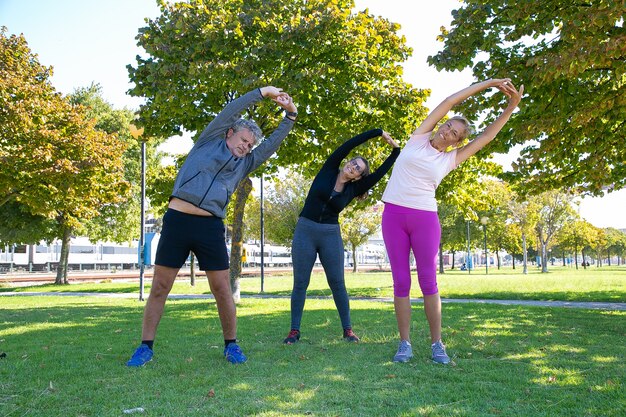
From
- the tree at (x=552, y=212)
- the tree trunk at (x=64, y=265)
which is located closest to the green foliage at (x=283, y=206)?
the tree trunk at (x=64, y=265)

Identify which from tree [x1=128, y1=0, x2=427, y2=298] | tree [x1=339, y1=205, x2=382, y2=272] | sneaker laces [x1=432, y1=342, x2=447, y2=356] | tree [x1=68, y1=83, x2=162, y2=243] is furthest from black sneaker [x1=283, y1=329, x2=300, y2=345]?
tree [x1=339, y1=205, x2=382, y2=272]

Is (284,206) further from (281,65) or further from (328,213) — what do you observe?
(328,213)

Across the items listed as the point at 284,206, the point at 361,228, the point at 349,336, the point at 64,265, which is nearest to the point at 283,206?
the point at 284,206

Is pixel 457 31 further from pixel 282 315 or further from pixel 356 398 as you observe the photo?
pixel 356 398

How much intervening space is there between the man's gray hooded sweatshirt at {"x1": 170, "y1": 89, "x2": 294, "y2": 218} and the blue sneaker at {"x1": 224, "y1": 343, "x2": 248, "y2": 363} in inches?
43.2

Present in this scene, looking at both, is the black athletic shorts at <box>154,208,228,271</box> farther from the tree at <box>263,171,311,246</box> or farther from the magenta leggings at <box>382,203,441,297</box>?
the tree at <box>263,171,311,246</box>

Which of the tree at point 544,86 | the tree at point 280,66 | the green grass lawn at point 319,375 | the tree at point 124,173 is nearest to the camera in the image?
the green grass lawn at point 319,375

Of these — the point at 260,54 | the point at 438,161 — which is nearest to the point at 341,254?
the point at 438,161

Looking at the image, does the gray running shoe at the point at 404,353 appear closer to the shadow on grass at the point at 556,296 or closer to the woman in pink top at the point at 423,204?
the woman in pink top at the point at 423,204

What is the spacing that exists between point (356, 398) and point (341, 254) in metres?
2.34

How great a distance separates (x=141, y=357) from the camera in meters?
4.01

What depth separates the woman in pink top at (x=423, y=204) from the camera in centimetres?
422

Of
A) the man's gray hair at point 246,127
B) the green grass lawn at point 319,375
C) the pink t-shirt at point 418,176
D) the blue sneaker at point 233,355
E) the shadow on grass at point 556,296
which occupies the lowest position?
the shadow on grass at point 556,296

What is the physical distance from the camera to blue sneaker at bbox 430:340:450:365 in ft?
13.1
